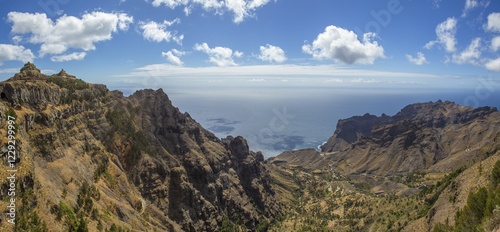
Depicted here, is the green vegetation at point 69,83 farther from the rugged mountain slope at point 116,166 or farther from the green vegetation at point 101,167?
the green vegetation at point 101,167

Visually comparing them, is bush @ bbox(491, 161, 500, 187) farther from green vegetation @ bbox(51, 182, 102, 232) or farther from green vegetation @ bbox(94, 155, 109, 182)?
green vegetation @ bbox(94, 155, 109, 182)

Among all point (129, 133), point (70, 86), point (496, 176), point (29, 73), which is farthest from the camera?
point (129, 133)

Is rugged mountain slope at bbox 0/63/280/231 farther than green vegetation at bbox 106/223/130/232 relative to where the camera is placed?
No

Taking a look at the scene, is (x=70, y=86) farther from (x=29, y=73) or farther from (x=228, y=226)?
(x=228, y=226)

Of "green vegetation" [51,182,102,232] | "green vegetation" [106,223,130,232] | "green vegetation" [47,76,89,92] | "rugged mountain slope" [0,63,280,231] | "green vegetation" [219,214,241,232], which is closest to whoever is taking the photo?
"green vegetation" [51,182,102,232]

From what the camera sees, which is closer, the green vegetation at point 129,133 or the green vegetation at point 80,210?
the green vegetation at point 80,210

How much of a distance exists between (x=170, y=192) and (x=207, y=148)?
127ft

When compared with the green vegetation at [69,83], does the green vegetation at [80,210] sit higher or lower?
lower

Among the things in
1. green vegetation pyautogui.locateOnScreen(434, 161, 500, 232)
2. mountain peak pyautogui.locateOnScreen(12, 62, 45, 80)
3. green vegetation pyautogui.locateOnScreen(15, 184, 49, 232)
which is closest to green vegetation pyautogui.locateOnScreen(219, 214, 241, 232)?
mountain peak pyautogui.locateOnScreen(12, 62, 45, 80)

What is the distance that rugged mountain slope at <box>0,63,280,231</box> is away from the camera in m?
55.3

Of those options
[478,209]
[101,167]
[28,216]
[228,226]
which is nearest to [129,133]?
[101,167]

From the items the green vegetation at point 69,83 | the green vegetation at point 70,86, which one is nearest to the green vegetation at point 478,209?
the green vegetation at point 70,86

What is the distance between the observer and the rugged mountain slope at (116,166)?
55312 millimetres

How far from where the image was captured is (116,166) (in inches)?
3629
